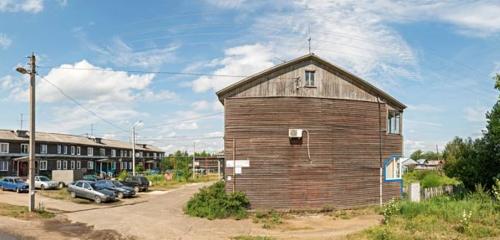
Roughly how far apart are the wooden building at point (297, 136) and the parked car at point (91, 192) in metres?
12.5

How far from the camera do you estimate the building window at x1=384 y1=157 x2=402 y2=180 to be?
3238 centimetres

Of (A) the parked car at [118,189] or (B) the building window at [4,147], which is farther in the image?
(B) the building window at [4,147]

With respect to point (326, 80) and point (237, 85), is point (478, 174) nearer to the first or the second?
point (326, 80)

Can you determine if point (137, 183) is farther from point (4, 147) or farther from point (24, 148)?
point (24, 148)

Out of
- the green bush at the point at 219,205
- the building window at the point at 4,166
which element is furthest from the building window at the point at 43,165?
the green bush at the point at 219,205

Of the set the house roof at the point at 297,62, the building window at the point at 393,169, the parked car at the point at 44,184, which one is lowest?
the parked car at the point at 44,184

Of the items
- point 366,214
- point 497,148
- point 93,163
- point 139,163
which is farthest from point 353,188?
point 139,163

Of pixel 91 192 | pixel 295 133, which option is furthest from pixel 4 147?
pixel 295 133

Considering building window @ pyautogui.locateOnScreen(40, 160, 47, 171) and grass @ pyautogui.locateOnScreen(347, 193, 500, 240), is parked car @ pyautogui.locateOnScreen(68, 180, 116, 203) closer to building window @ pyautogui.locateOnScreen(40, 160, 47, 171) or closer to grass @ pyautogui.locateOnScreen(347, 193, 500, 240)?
grass @ pyautogui.locateOnScreen(347, 193, 500, 240)

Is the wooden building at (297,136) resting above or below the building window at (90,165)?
above

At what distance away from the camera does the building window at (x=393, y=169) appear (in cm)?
3238

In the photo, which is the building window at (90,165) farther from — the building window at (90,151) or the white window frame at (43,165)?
the white window frame at (43,165)

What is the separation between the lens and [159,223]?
2514 cm

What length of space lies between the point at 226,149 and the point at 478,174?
16.1 metres
